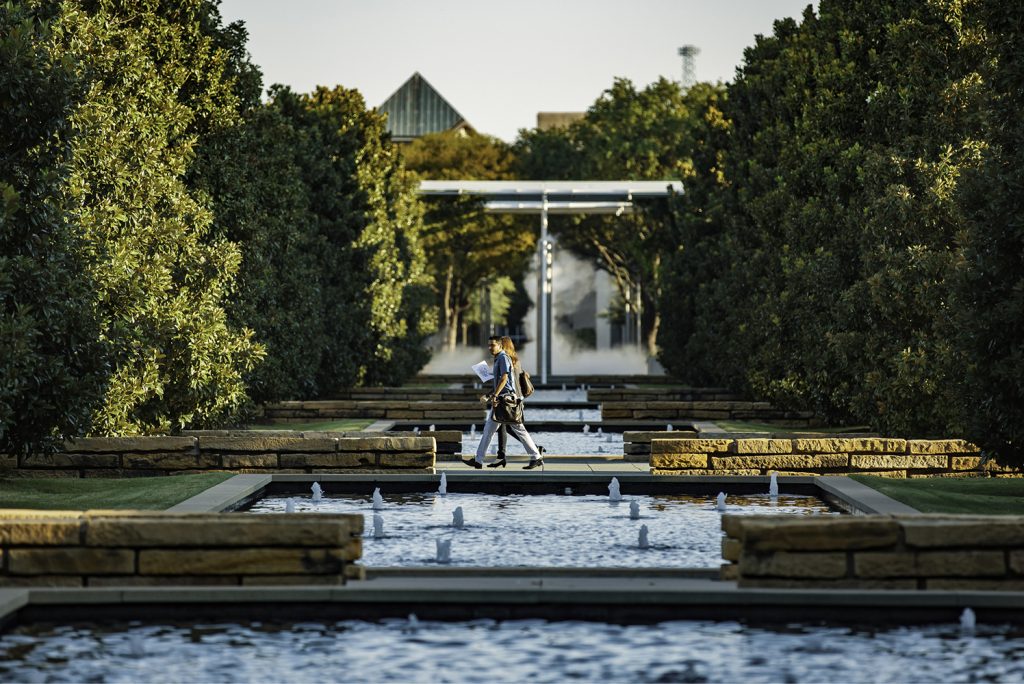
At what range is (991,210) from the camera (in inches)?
625

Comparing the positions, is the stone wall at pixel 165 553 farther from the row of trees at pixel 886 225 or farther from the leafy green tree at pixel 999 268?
the row of trees at pixel 886 225

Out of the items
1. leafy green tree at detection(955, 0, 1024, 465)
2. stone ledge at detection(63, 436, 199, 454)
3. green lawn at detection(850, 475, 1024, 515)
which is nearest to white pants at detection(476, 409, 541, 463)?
stone ledge at detection(63, 436, 199, 454)

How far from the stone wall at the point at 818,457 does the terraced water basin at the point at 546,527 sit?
1835mm

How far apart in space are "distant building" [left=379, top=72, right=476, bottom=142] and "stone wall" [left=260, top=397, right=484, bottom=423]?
101212 millimetres

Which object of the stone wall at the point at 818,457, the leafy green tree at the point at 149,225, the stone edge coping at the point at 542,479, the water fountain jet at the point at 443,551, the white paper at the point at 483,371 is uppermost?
the leafy green tree at the point at 149,225

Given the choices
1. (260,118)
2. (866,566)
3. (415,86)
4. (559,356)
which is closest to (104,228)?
(260,118)

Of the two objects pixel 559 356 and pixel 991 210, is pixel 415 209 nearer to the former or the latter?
pixel 991 210

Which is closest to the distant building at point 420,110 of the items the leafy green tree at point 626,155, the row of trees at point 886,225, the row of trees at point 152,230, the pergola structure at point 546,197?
the leafy green tree at point 626,155

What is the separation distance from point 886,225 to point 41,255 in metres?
11.9

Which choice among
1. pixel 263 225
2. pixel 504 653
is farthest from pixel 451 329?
pixel 504 653

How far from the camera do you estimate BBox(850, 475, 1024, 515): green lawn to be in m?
14.9

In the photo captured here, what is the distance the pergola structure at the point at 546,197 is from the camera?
5206 cm

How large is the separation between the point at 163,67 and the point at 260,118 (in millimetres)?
4623

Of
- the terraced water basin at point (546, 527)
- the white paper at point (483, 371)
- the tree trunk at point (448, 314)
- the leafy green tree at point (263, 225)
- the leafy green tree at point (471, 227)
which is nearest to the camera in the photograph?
the terraced water basin at point (546, 527)
